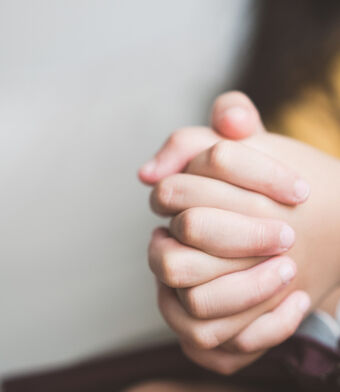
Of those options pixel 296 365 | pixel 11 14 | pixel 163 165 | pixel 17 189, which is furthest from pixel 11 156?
pixel 296 365

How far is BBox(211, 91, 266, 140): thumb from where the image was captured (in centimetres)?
45

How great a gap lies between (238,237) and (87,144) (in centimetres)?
56

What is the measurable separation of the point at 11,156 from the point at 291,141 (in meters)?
0.58

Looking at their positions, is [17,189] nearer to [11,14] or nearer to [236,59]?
[11,14]

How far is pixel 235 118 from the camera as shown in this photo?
17.6 inches

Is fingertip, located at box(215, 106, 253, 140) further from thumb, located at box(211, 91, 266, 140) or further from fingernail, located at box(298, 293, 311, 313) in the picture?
fingernail, located at box(298, 293, 311, 313)

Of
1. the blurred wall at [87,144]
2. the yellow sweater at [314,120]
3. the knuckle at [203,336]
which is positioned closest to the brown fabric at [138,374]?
the blurred wall at [87,144]

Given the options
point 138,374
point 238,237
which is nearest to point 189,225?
point 238,237

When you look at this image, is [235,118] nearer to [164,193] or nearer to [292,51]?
[164,193]

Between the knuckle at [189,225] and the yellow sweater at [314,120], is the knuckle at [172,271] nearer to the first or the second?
the knuckle at [189,225]

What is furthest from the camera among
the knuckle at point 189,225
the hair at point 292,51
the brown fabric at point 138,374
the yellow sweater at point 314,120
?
the hair at point 292,51

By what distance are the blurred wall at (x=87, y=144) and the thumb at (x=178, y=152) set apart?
246 millimetres

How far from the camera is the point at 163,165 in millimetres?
459

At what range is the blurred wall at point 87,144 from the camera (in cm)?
65
